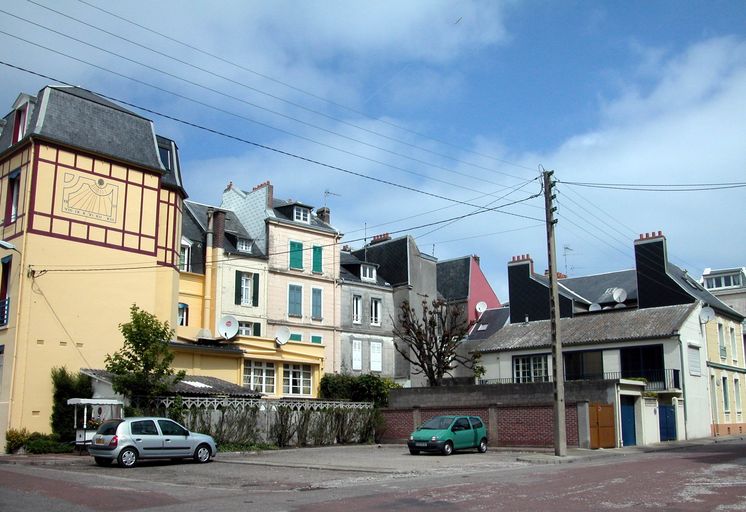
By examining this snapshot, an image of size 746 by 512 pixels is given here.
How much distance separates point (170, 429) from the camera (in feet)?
72.4

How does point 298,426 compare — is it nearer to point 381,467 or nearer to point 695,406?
point 381,467

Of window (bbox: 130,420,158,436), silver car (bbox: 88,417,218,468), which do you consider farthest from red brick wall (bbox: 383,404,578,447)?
window (bbox: 130,420,158,436)

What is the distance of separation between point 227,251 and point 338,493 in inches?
1096

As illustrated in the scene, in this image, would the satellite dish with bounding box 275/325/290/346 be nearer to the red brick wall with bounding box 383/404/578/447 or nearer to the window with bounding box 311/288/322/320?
the window with bounding box 311/288/322/320

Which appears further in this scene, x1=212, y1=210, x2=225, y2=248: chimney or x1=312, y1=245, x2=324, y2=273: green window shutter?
x1=312, y1=245, x2=324, y2=273: green window shutter

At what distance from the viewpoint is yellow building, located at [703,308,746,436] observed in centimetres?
4200

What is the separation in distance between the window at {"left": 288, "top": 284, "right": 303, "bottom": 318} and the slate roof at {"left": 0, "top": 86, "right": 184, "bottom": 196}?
11.3 meters

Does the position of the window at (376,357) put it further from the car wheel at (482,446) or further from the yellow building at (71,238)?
the car wheel at (482,446)

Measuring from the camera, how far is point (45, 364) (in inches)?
1112

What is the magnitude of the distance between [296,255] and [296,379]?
812cm

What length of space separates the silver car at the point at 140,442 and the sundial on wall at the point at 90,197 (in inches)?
467

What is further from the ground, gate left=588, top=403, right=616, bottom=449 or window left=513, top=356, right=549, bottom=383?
window left=513, top=356, right=549, bottom=383

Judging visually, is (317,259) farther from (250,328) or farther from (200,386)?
(200,386)

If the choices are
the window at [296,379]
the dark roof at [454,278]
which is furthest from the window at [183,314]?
the dark roof at [454,278]
